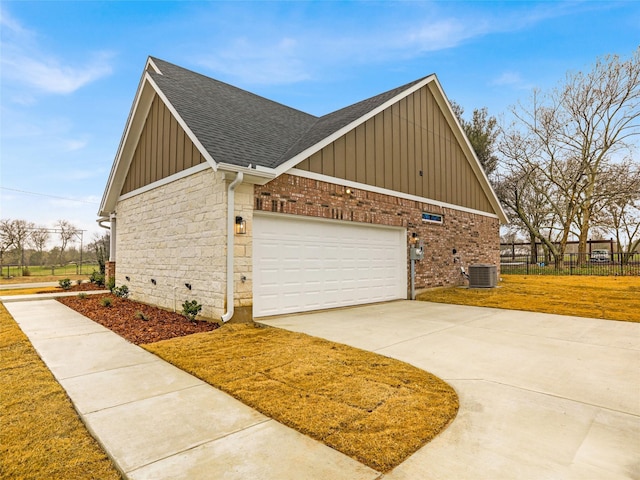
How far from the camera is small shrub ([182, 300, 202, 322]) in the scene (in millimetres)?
6705

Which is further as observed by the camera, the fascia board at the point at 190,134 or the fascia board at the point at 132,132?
the fascia board at the point at 132,132

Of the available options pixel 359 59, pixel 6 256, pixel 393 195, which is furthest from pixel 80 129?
pixel 393 195

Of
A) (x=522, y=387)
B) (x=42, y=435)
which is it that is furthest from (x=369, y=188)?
(x=42, y=435)

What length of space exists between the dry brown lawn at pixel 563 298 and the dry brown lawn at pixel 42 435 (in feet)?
28.9

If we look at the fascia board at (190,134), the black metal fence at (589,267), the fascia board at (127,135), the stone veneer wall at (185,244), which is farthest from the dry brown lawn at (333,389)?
the black metal fence at (589,267)

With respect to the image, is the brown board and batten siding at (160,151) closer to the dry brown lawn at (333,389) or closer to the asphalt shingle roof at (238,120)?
the asphalt shingle roof at (238,120)

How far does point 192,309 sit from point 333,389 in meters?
4.31

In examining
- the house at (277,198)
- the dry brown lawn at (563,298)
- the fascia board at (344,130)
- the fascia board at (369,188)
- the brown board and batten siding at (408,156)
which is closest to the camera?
the house at (277,198)

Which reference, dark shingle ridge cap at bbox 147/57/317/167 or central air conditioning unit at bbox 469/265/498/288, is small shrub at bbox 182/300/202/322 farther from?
central air conditioning unit at bbox 469/265/498/288

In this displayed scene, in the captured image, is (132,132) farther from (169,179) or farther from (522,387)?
(522,387)

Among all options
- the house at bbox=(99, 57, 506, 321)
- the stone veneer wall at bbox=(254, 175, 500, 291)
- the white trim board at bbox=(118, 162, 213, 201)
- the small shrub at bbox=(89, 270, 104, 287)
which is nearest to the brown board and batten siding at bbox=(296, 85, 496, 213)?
the house at bbox=(99, 57, 506, 321)

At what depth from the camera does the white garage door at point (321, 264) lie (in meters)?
7.15

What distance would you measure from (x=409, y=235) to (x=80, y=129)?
17.4 m

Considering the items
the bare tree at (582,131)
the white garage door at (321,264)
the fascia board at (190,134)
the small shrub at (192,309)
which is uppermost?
the bare tree at (582,131)
